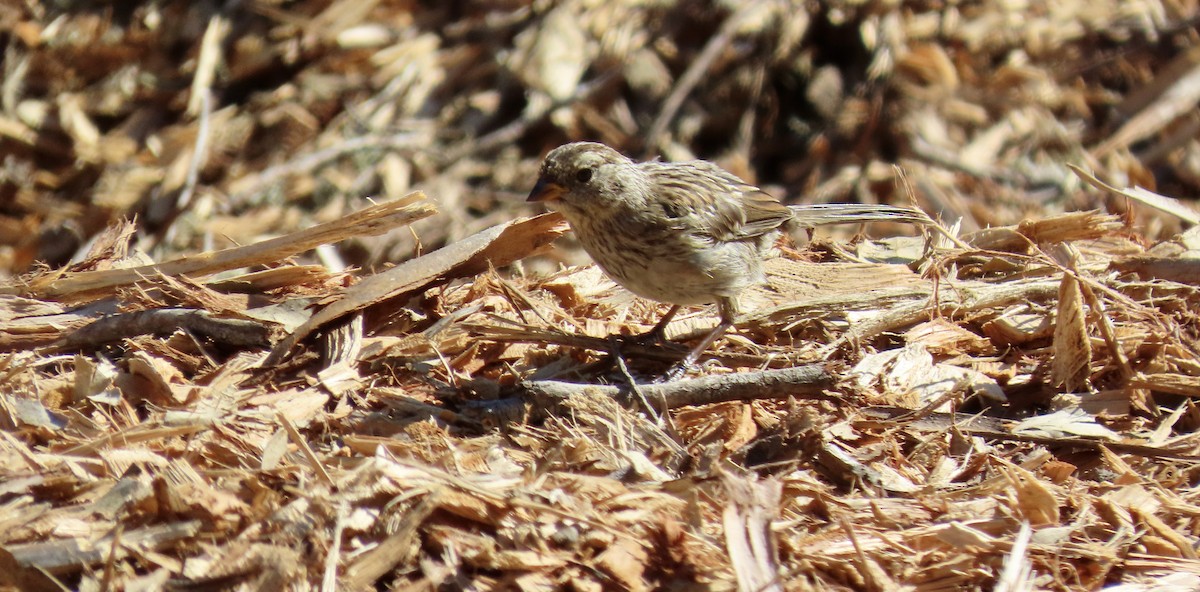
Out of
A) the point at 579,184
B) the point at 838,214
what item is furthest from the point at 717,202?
the point at 838,214

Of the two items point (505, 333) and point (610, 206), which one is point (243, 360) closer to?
point (505, 333)

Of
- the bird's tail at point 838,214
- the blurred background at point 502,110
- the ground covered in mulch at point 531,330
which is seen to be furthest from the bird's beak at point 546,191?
the blurred background at point 502,110

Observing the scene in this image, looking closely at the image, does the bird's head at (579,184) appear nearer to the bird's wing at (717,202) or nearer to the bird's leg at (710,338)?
the bird's wing at (717,202)

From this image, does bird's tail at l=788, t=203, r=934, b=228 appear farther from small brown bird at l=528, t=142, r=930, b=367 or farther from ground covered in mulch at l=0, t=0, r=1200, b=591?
small brown bird at l=528, t=142, r=930, b=367

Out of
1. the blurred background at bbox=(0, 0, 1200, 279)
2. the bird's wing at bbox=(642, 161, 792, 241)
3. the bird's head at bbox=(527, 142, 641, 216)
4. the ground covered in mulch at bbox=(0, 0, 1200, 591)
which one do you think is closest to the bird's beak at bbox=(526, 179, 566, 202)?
the bird's head at bbox=(527, 142, 641, 216)

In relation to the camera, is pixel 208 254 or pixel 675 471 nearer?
pixel 675 471

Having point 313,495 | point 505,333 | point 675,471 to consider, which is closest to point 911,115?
point 505,333
